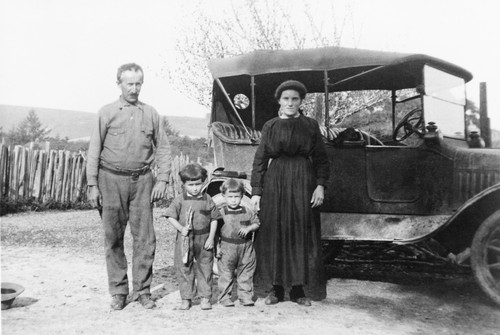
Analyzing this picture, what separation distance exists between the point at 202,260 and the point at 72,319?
1.08 m

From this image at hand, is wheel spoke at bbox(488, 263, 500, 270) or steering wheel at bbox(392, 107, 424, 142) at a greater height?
steering wheel at bbox(392, 107, 424, 142)

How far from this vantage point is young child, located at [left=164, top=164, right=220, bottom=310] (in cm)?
405

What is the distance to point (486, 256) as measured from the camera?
4070mm

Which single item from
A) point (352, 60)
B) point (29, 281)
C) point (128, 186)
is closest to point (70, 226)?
point (29, 281)

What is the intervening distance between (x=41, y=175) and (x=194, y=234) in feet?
29.6

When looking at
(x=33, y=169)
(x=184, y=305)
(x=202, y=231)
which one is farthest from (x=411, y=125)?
(x=33, y=169)

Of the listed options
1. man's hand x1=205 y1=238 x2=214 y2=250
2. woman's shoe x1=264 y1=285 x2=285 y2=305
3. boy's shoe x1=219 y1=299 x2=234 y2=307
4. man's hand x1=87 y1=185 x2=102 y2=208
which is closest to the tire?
woman's shoe x1=264 y1=285 x2=285 y2=305

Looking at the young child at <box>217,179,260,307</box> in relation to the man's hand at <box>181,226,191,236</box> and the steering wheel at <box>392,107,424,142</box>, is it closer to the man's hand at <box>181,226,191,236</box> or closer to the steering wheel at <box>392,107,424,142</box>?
the man's hand at <box>181,226,191,236</box>

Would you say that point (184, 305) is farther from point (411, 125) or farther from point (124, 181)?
point (411, 125)

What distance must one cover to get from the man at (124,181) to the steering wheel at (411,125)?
8.16ft

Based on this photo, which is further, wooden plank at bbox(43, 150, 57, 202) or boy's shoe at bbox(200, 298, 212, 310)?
wooden plank at bbox(43, 150, 57, 202)

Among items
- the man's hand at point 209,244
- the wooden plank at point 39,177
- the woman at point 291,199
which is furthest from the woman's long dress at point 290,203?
the wooden plank at point 39,177

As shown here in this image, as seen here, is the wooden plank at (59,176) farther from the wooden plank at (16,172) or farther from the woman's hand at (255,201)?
the woman's hand at (255,201)

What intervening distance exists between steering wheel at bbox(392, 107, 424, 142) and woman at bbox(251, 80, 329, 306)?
121 centimetres
